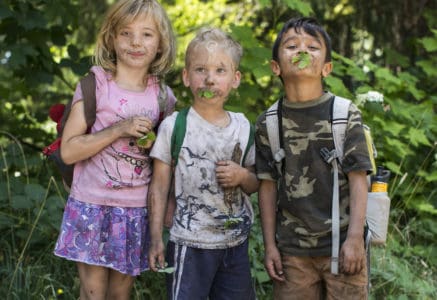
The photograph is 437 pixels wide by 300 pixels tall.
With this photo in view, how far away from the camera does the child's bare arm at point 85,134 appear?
10.1ft

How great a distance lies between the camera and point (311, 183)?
3.04 m

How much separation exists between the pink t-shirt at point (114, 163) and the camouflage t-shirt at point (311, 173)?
2.25 feet

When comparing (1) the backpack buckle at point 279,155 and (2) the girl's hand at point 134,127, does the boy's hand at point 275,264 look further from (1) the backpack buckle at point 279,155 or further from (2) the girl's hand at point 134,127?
(2) the girl's hand at point 134,127

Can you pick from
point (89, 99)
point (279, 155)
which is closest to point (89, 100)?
point (89, 99)

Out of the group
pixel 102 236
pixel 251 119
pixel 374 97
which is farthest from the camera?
pixel 374 97

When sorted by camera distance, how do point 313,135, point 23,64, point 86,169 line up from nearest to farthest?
point 313,135
point 86,169
point 23,64

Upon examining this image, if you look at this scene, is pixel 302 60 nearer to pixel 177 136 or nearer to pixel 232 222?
pixel 177 136

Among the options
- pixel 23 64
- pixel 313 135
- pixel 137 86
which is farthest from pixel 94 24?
pixel 313 135

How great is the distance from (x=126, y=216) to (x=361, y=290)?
1.12 meters

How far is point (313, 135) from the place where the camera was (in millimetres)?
3020

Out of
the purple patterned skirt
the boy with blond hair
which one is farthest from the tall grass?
the boy with blond hair

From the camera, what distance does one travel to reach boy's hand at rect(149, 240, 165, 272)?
3.12 meters

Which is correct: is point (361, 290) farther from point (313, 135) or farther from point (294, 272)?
point (313, 135)

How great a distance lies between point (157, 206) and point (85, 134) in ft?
1.56
